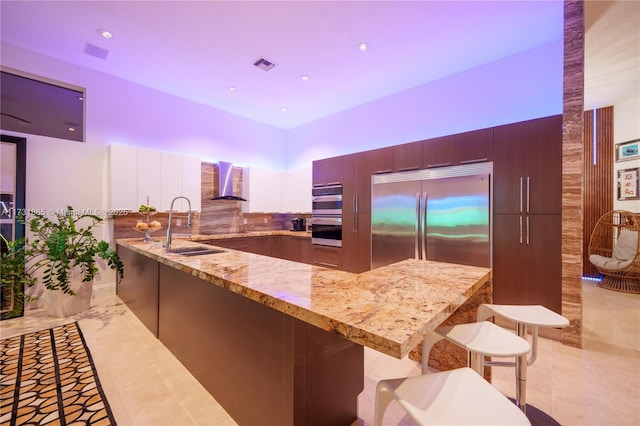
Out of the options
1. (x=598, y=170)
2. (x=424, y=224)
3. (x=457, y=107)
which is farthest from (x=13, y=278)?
(x=598, y=170)

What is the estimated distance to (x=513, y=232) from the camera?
276 centimetres

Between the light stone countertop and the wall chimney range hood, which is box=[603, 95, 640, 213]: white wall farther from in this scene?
the wall chimney range hood

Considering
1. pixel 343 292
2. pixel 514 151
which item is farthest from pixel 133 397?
pixel 514 151

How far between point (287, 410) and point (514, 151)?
3103 mm

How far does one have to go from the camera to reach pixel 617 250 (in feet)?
14.1

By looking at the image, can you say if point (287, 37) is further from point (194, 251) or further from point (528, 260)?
point (528, 260)

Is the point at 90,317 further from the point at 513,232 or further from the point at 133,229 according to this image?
the point at 513,232

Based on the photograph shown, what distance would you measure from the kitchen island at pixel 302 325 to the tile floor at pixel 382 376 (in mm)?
218

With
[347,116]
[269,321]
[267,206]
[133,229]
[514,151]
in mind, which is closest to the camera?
[269,321]

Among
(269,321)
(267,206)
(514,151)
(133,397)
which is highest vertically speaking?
(514,151)

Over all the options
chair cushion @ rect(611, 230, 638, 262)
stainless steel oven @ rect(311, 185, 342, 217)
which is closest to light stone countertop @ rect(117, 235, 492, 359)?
stainless steel oven @ rect(311, 185, 342, 217)

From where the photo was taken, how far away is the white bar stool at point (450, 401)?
2.28ft

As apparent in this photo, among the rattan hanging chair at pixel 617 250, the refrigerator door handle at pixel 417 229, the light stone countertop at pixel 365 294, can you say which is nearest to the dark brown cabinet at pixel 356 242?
the refrigerator door handle at pixel 417 229

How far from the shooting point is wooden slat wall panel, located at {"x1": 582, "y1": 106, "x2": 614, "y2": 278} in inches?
185
